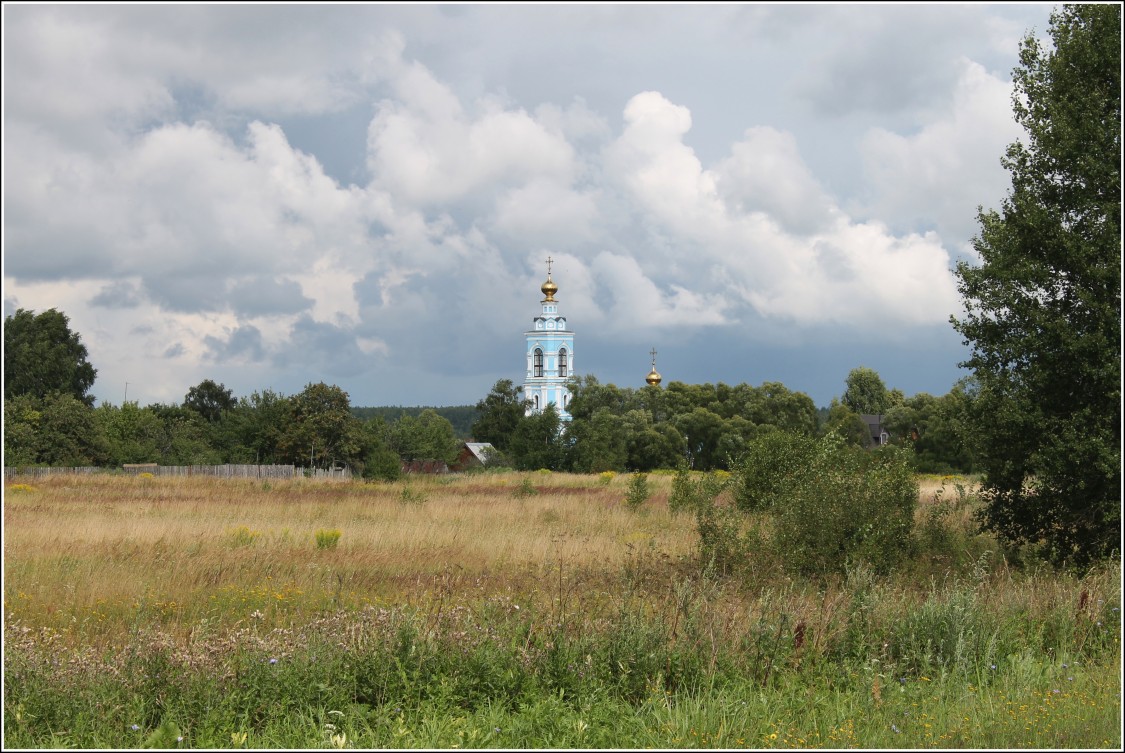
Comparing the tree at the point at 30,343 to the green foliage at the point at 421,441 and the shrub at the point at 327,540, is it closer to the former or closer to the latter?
the shrub at the point at 327,540

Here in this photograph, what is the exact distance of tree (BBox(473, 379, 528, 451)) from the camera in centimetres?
9650

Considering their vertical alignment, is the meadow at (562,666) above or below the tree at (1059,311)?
below

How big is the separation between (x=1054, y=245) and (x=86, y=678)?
13.5 metres

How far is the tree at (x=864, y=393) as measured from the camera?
10056cm

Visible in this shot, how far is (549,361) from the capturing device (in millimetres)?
110875

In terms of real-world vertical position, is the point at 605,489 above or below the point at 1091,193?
below

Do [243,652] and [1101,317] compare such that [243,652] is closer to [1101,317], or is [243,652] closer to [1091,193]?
[1101,317]

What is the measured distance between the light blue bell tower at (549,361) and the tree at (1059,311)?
95195mm

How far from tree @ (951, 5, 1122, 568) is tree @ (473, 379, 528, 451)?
8168 centimetres

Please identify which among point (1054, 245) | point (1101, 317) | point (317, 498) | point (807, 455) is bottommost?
point (317, 498)

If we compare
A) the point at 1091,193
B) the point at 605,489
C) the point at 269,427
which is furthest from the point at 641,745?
the point at 269,427

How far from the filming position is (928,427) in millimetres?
75312

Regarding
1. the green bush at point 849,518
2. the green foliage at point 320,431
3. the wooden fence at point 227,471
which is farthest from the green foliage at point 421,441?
the green bush at point 849,518

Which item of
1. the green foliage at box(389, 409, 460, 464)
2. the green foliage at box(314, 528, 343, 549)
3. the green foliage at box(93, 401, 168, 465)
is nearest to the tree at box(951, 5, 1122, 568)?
the green foliage at box(314, 528, 343, 549)
